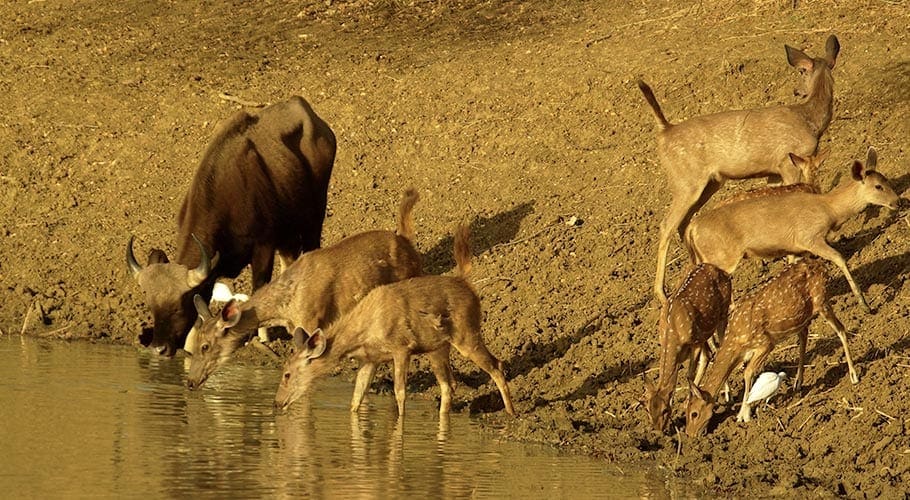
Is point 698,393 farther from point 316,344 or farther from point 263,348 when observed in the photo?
point 263,348

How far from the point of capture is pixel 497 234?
17.3 metres

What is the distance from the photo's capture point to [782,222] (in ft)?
44.1

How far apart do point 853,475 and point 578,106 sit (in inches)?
369

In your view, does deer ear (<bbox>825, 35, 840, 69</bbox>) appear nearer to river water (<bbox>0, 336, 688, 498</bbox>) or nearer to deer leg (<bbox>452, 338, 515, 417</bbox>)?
deer leg (<bbox>452, 338, 515, 417</bbox>)

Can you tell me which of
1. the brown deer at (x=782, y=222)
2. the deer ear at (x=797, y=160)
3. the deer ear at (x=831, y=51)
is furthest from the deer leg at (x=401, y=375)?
the deer ear at (x=831, y=51)

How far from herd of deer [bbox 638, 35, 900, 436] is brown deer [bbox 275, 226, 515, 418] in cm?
139

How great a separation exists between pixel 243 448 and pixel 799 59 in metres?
6.77

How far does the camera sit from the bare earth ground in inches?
481

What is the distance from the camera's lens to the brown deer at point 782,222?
1346 cm

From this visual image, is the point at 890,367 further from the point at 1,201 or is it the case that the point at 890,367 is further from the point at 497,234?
the point at 1,201

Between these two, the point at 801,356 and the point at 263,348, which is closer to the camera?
the point at 801,356

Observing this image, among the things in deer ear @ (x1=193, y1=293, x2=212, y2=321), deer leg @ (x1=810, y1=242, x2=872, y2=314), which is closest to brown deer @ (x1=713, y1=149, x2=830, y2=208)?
deer leg @ (x1=810, y1=242, x2=872, y2=314)

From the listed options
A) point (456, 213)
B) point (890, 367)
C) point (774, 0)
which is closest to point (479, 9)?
point (774, 0)

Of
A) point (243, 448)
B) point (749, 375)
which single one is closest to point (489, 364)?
point (749, 375)
